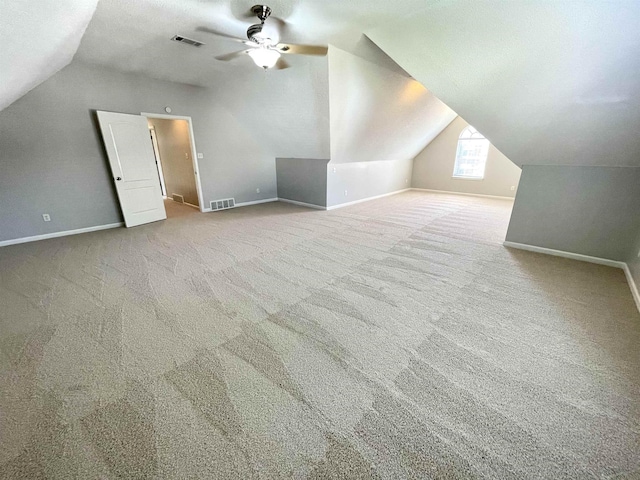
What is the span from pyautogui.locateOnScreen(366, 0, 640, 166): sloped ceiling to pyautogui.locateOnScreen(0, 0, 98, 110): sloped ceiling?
110 inches

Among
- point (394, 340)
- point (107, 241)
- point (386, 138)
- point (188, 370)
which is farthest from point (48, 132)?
point (386, 138)

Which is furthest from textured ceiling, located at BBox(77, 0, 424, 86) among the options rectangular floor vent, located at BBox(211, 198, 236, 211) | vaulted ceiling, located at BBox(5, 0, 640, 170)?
rectangular floor vent, located at BBox(211, 198, 236, 211)

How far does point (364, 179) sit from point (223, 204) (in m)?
3.60

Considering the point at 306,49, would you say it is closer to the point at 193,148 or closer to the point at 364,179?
the point at 193,148

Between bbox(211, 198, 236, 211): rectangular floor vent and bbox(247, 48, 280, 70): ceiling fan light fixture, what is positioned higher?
bbox(247, 48, 280, 70): ceiling fan light fixture

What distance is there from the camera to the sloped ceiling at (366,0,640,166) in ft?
6.15

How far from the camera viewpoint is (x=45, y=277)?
110 inches

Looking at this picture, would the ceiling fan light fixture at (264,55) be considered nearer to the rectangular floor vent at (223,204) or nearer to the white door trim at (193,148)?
the white door trim at (193,148)

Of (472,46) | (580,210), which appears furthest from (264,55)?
(580,210)

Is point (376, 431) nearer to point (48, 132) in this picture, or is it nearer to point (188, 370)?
point (188, 370)

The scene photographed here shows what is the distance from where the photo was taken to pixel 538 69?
2.27 meters

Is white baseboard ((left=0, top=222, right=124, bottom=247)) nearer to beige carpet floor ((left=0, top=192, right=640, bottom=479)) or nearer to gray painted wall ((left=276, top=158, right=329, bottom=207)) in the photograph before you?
beige carpet floor ((left=0, top=192, right=640, bottom=479))

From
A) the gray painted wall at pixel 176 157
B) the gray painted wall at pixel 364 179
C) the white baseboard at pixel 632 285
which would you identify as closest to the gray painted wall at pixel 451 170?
the gray painted wall at pixel 364 179

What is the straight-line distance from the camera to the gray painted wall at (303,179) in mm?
5688
